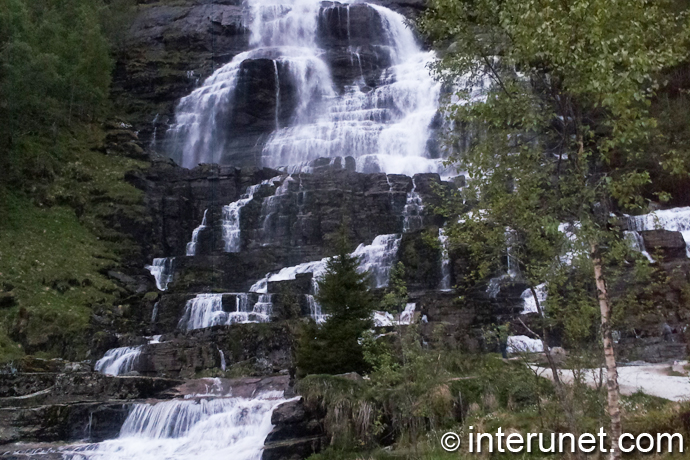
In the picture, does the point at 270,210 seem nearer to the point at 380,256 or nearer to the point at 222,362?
the point at 380,256

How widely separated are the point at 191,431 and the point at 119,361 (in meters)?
8.98

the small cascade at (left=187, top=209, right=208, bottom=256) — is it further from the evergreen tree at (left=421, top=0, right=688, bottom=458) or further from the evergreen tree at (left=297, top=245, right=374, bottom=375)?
the evergreen tree at (left=421, top=0, right=688, bottom=458)

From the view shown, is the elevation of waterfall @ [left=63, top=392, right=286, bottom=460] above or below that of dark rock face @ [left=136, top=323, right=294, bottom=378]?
below

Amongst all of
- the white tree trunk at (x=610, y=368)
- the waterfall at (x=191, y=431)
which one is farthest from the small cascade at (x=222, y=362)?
the white tree trunk at (x=610, y=368)

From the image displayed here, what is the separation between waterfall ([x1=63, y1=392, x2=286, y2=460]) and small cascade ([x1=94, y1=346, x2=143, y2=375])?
6.95 m

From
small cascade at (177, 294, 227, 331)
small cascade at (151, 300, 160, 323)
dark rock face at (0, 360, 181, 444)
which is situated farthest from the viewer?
small cascade at (151, 300, 160, 323)

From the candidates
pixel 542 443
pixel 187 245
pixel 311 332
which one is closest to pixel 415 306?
pixel 311 332

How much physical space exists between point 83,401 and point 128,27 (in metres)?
49.3

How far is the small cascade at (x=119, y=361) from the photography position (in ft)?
78.8

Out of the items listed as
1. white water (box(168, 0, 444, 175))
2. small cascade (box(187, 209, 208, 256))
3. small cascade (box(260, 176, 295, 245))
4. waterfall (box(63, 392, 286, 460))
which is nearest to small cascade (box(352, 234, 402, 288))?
small cascade (box(260, 176, 295, 245))

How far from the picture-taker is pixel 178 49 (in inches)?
2352

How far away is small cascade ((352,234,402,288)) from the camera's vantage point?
31344 millimetres

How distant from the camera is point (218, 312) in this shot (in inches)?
1105

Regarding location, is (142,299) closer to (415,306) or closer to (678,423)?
(415,306)
